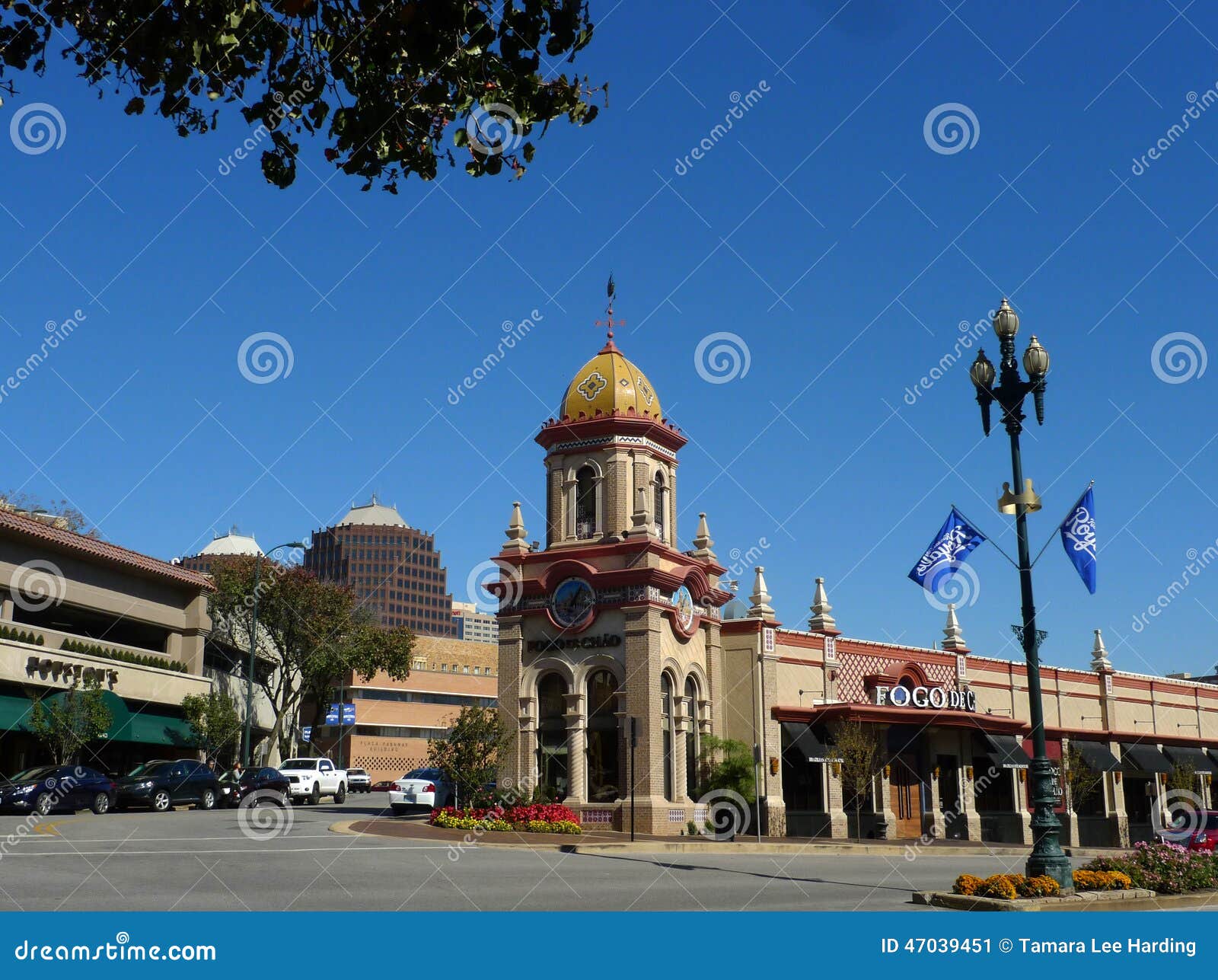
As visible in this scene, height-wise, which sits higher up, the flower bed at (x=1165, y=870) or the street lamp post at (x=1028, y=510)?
the street lamp post at (x=1028, y=510)

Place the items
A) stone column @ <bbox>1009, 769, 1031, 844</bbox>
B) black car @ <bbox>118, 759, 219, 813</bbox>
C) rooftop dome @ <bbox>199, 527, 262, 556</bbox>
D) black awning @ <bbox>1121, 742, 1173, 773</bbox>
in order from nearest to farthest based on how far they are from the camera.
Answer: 1. black car @ <bbox>118, 759, 219, 813</bbox>
2. stone column @ <bbox>1009, 769, 1031, 844</bbox>
3. black awning @ <bbox>1121, 742, 1173, 773</bbox>
4. rooftop dome @ <bbox>199, 527, 262, 556</bbox>

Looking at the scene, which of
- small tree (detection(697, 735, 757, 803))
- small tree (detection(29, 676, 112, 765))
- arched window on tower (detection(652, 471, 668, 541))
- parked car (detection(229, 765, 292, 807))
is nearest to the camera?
small tree (detection(697, 735, 757, 803))

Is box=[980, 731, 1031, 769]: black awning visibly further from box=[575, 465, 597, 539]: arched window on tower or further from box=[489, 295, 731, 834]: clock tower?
box=[575, 465, 597, 539]: arched window on tower

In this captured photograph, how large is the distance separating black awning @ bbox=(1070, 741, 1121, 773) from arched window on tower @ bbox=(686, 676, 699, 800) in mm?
16957

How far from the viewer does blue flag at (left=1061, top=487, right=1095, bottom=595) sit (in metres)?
23.5

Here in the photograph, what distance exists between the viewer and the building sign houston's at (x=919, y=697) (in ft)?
129

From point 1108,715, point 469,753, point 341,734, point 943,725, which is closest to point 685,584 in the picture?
point 469,753

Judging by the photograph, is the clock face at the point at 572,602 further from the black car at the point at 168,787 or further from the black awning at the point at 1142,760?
the black awning at the point at 1142,760

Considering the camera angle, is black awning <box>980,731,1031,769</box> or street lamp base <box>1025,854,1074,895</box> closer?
street lamp base <box>1025,854,1074,895</box>

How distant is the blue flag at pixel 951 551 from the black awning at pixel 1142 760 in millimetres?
23154

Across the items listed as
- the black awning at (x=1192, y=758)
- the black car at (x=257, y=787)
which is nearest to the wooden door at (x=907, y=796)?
the black awning at (x=1192, y=758)

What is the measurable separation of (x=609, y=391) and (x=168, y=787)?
17344 millimetres

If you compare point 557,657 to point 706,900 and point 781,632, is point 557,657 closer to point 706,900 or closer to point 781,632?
point 781,632

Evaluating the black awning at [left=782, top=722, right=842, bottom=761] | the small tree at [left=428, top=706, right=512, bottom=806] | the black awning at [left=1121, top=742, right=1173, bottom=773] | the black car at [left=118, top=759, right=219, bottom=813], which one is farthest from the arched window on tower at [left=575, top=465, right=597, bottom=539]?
the black awning at [left=1121, top=742, right=1173, bottom=773]
